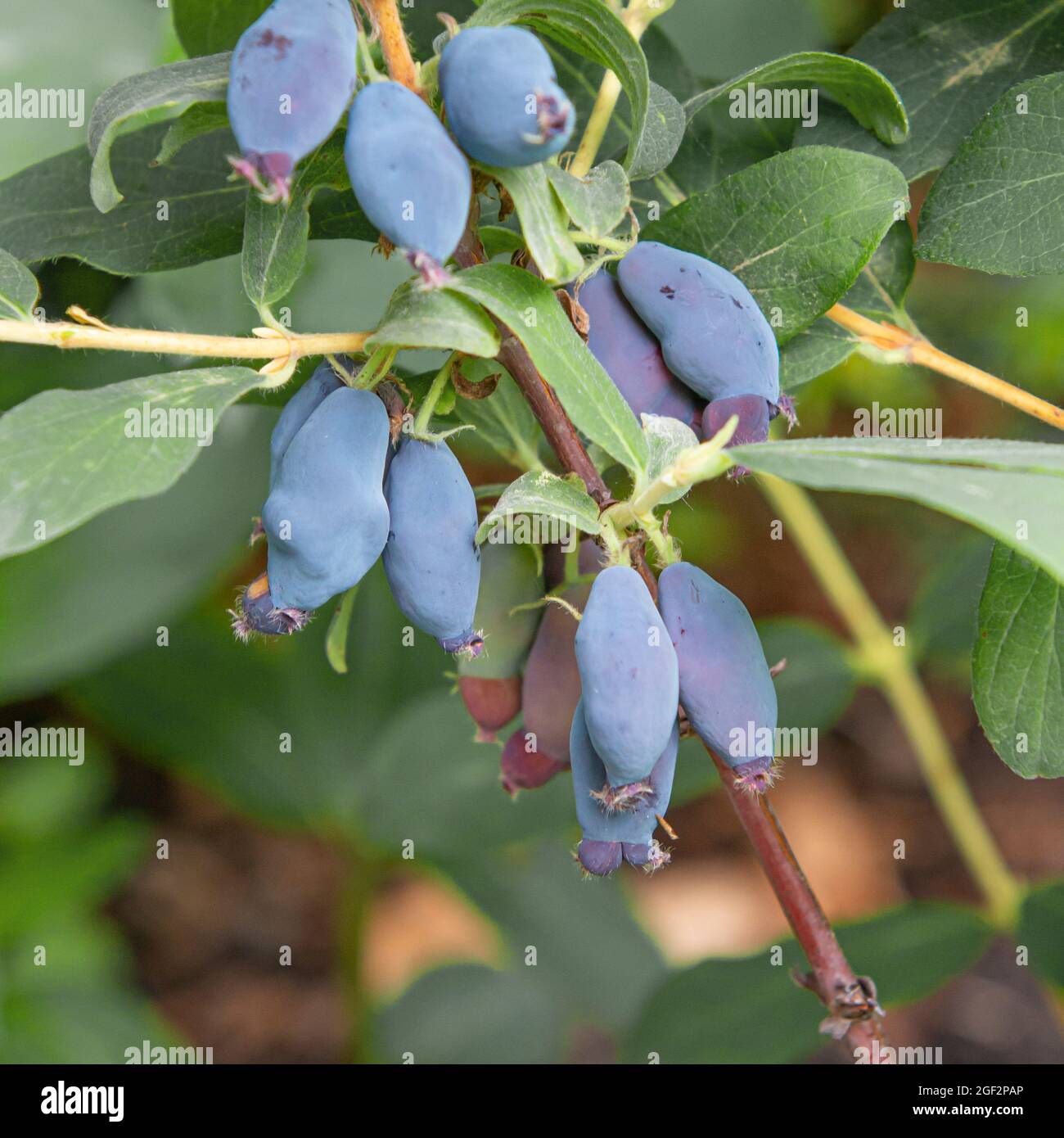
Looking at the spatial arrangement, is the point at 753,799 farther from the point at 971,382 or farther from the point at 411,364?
the point at 411,364

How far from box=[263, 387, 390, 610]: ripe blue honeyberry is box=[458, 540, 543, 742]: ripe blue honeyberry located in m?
0.18

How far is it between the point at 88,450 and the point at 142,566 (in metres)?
0.84

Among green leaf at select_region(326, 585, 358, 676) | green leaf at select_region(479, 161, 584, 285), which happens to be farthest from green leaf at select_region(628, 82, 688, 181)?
green leaf at select_region(326, 585, 358, 676)

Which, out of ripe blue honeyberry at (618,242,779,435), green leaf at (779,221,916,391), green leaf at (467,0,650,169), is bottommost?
ripe blue honeyberry at (618,242,779,435)

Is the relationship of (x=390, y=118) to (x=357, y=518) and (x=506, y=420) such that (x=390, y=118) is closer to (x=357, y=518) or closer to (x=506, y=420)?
(x=357, y=518)

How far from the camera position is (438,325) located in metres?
0.59

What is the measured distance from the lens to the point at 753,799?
0.74 metres

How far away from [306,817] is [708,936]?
0.97 metres

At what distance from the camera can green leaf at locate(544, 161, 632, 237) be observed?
0.64 metres

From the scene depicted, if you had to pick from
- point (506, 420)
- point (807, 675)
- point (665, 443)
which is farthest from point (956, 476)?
point (807, 675)

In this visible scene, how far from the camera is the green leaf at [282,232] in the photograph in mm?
678

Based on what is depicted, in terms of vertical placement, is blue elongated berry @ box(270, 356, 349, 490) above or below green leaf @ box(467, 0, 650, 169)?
below

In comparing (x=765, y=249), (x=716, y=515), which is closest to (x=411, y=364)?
(x=765, y=249)

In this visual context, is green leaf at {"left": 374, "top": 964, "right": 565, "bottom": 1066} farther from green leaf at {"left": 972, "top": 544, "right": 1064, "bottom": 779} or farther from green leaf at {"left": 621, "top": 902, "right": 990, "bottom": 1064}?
green leaf at {"left": 972, "top": 544, "right": 1064, "bottom": 779}
